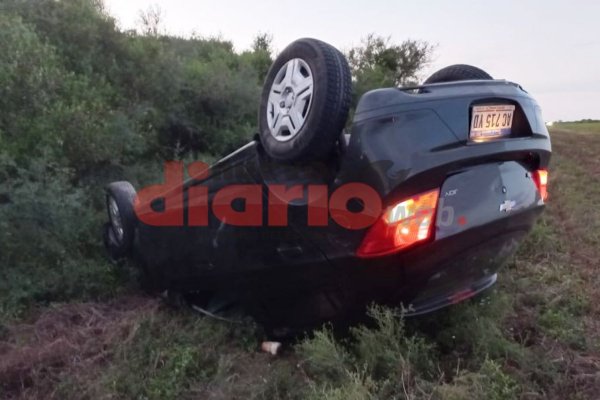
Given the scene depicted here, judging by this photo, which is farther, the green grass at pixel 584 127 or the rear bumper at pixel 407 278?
the green grass at pixel 584 127

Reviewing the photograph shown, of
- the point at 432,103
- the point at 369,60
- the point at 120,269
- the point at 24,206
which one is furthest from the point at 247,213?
the point at 369,60

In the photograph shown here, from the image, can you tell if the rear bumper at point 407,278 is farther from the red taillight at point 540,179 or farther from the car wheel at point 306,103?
the car wheel at point 306,103

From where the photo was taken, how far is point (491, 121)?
2.56m

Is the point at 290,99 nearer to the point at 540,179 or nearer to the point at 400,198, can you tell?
the point at 400,198

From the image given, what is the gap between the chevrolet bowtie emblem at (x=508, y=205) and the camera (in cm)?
256

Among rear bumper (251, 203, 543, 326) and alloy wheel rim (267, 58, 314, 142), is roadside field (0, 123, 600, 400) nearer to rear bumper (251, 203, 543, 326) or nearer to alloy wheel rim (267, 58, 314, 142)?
rear bumper (251, 203, 543, 326)

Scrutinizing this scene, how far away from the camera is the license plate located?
8.14 ft

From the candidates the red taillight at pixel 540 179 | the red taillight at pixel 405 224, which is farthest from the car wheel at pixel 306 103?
the red taillight at pixel 540 179

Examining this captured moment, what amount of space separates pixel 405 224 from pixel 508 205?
531 millimetres

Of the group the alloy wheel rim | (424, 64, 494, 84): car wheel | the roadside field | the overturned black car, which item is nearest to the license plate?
the overturned black car

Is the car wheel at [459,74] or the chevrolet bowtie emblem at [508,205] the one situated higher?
the car wheel at [459,74]

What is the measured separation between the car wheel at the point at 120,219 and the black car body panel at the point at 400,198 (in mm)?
1389

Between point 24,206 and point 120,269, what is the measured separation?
0.88 meters

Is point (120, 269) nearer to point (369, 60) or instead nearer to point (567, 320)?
point (567, 320)
